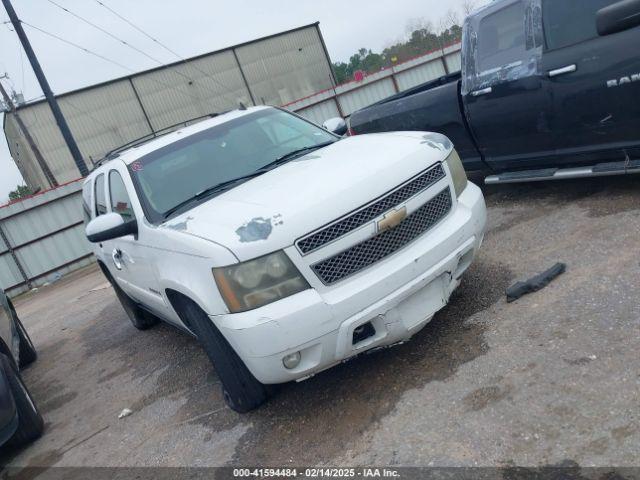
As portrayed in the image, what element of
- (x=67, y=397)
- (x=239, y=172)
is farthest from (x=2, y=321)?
(x=239, y=172)

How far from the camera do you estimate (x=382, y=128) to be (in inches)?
240

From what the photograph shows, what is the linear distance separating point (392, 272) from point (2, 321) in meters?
4.13

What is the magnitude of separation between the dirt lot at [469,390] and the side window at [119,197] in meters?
1.39

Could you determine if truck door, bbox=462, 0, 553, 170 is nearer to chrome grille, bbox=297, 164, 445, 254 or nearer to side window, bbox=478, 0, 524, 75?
side window, bbox=478, 0, 524, 75

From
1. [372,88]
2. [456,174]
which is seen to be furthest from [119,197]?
[372,88]

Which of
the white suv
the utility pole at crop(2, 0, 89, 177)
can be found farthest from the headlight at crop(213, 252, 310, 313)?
the utility pole at crop(2, 0, 89, 177)

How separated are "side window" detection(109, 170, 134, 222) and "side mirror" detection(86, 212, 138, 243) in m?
0.14

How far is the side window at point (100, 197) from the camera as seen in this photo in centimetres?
464

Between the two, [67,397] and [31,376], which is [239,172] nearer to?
[67,397]

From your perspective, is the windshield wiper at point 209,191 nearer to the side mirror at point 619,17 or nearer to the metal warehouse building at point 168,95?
the side mirror at point 619,17

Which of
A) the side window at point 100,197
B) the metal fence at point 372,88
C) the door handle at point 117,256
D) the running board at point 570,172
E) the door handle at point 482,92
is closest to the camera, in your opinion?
the running board at point 570,172

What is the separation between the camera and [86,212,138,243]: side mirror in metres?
3.52

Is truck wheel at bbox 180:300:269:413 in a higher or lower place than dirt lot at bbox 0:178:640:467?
higher

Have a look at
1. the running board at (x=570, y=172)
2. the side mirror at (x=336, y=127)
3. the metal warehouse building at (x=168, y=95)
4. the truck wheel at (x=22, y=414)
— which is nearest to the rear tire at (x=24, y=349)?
the truck wheel at (x=22, y=414)
